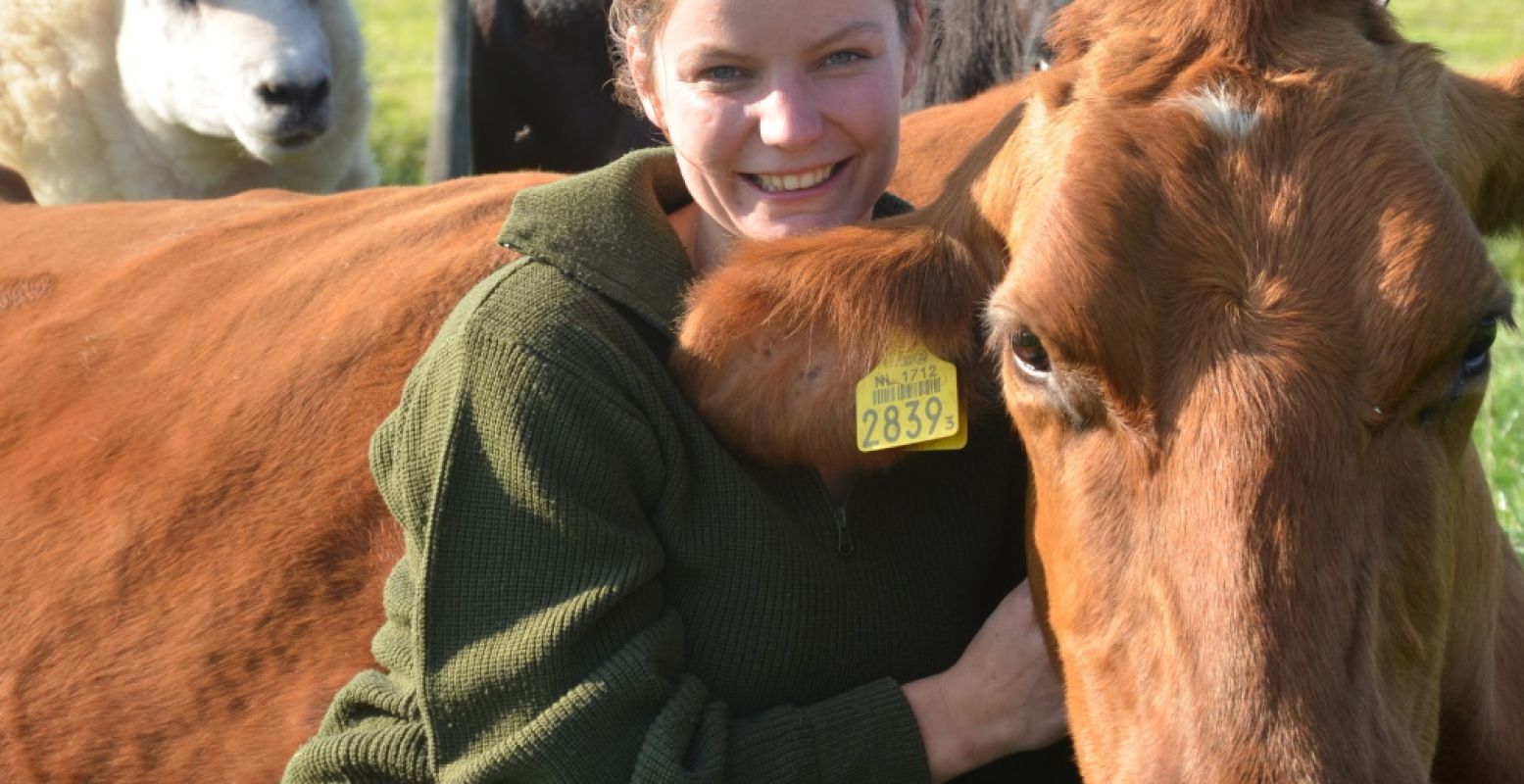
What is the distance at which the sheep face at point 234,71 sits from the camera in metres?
7.50

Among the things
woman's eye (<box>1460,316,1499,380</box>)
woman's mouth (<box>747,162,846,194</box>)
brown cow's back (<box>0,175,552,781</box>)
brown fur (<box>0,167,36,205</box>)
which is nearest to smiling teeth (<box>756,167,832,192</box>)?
woman's mouth (<box>747,162,846,194</box>)

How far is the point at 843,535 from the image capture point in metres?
3.12

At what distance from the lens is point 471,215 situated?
4.26 meters

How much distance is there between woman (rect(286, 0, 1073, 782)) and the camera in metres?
2.91

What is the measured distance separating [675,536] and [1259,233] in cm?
107

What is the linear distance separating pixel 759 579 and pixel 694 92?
2.66 ft

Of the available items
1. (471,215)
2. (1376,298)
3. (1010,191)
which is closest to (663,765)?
(1010,191)

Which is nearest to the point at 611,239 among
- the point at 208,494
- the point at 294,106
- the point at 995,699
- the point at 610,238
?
the point at 610,238

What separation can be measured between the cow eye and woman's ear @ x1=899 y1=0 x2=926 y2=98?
2.99 feet

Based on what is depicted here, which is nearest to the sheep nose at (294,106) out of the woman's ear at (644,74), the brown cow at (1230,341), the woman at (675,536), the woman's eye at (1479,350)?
the woman's ear at (644,74)

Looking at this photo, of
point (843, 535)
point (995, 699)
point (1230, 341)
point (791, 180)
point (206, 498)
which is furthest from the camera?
point (206, 498)

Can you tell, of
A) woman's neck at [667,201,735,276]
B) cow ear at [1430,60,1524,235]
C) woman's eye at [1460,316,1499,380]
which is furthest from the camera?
woman's neck at [667,201,735,276]

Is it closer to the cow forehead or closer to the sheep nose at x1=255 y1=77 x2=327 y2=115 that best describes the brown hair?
the cow forehead

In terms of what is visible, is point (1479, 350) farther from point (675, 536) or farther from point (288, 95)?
point (288, 95)
